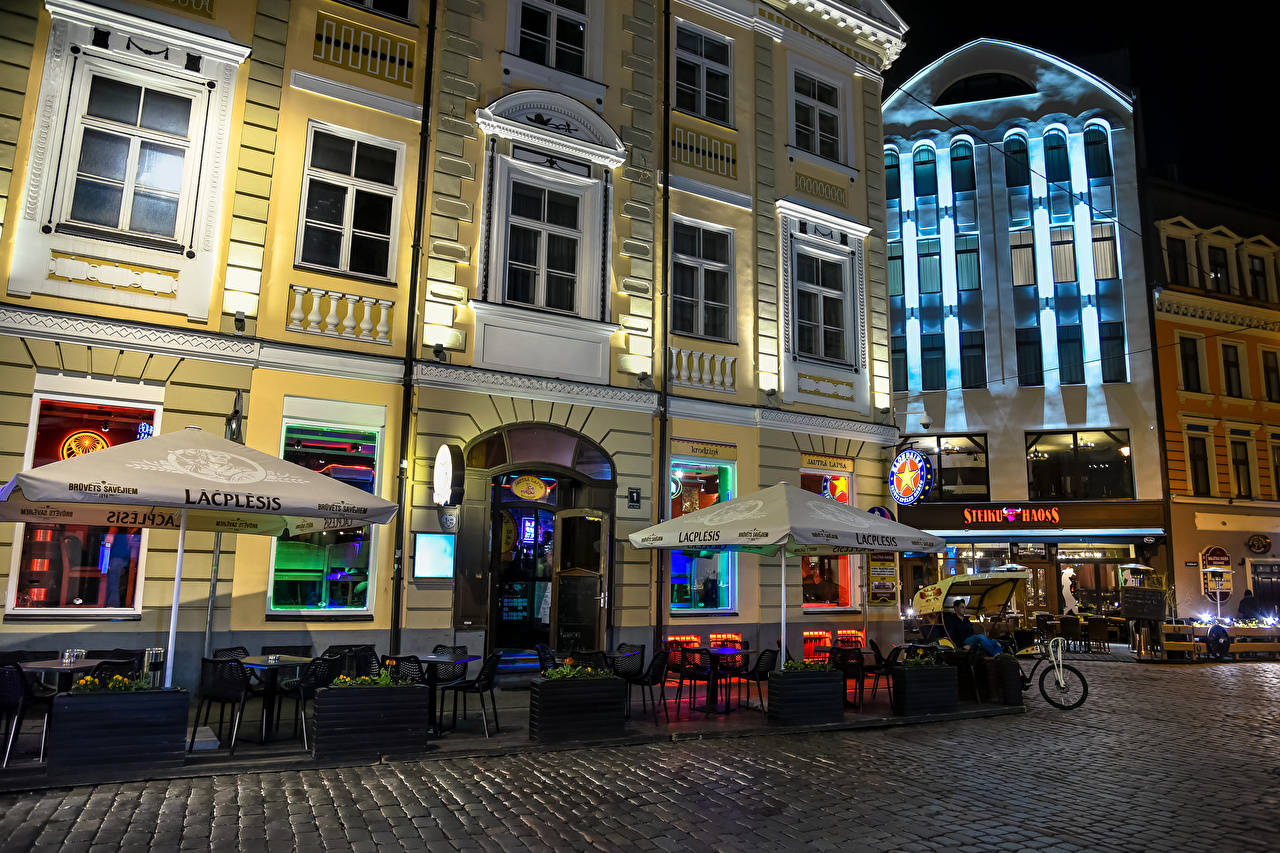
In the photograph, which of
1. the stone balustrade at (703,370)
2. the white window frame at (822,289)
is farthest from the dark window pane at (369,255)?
the white window frame at (822,289)

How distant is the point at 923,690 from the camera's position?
1195 cm

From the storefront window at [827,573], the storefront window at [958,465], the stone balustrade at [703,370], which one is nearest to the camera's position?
the stone balustrade at [703,370]

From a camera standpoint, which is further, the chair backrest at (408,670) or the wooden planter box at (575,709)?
the wooden planter box at (575,709)

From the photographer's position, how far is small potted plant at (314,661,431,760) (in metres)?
8.27

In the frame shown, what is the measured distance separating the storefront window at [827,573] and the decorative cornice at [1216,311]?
788 inches

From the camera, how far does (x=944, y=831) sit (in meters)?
6.63

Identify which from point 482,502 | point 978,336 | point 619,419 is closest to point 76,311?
point 482,502

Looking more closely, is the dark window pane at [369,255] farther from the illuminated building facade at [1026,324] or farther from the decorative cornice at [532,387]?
the illuminated building facade at [1026,324]

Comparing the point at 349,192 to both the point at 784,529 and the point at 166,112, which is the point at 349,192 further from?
the point at 784,529

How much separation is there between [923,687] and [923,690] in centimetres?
4

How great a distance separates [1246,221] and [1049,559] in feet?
50.6

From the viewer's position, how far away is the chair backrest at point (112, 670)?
26.6ft

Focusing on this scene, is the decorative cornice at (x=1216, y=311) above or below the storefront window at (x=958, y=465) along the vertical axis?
above

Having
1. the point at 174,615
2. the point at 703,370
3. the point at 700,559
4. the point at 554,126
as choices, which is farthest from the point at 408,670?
the point at 554,126
